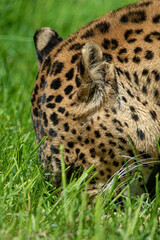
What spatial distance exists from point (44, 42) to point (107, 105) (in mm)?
1043

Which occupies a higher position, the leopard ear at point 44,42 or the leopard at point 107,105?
the leopard ear at point 44,42

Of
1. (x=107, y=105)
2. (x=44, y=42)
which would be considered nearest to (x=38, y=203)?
(x=107, y=105)

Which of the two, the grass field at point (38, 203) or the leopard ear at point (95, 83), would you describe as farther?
the leopard ear at point (95, 83)

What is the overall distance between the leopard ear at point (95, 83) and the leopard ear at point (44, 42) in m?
0.77

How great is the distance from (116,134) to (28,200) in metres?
0.83

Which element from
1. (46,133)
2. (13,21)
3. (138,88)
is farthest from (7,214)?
(13,21)

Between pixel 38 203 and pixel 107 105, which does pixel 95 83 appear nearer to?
pixel 107 105

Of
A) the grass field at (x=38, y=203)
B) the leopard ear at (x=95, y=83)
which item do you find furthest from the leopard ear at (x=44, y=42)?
the leopard ear at (x=95, y=83)

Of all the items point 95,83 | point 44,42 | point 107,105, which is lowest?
point 107,105

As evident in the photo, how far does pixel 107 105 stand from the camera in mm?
3650

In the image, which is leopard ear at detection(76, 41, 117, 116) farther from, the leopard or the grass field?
the grass field

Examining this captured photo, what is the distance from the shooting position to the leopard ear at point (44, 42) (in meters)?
4.32

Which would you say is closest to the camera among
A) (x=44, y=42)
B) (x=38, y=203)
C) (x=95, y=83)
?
(x=38, y=203)

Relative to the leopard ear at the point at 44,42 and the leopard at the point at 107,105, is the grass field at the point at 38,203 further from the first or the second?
the leopard ear at the point at 44,42
